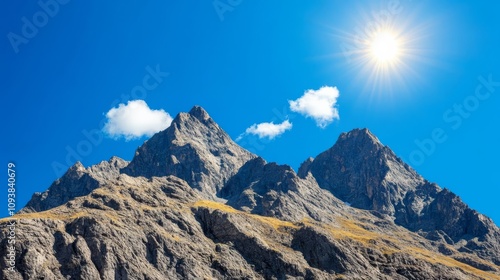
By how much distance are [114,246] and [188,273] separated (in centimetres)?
2444

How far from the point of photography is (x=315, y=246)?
191500mm

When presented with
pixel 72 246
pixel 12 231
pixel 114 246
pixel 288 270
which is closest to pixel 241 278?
pixel 288 270

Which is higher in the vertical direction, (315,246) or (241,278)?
(315,246)

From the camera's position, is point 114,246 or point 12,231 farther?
point 114,246

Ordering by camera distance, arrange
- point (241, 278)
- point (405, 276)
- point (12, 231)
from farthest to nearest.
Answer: point (405, 276)
point (241, 278)
point (12, 231)

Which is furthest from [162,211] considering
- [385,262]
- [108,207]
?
[385,262]

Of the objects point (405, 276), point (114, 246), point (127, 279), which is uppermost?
point (405, 276)

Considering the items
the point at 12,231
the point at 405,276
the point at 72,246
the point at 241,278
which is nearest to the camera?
the point at 12,231

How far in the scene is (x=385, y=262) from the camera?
652 ft

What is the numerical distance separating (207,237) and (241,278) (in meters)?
28.7

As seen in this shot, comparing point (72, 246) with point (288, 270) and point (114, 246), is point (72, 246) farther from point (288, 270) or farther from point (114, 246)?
point (288, 270)

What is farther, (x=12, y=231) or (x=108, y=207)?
(x=108, y=207)

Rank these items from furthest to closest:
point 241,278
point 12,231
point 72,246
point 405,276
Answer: point 405,276 → point 241,278 → point 72,246 → point 12,231

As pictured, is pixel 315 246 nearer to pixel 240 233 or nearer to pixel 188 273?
pixel 240 233
